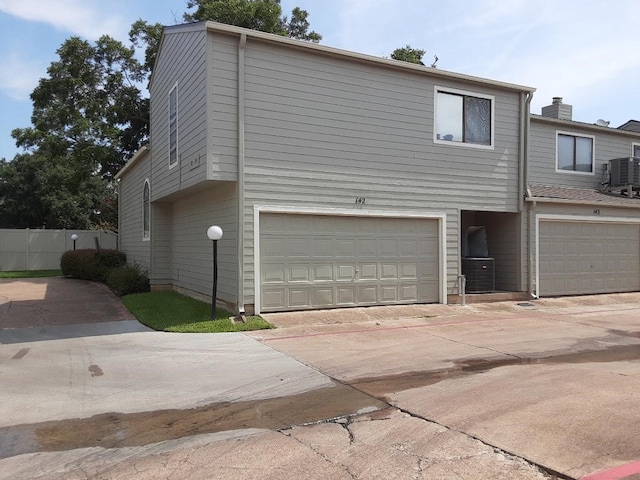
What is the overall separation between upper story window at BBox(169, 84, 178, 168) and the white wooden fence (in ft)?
49.3

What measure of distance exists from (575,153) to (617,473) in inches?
607

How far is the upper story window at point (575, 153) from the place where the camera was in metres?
16.9

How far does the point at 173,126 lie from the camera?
45.1ft

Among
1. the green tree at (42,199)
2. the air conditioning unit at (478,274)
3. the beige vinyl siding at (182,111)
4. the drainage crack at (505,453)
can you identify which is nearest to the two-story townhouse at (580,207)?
the air conditioning unit at (478,274)

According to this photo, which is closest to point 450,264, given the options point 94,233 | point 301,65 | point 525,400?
point 301,65

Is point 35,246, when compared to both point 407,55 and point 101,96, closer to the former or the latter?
point 101,96

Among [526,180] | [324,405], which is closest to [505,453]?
[324,405]

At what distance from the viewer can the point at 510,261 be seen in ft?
47.9

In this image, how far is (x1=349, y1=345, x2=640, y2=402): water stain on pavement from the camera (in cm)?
634

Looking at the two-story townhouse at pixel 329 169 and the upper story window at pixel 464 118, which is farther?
the upper story window at pixel 464 118

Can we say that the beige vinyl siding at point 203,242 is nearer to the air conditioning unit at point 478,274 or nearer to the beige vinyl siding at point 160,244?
the beige vinyl siding at point 160,244

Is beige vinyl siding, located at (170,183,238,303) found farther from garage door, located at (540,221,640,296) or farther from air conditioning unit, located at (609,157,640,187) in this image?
air conditioning unit, located at (609,157,640,187)

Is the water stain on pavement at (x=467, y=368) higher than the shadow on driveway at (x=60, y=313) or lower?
lower

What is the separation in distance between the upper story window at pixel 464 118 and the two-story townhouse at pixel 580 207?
1925mm
